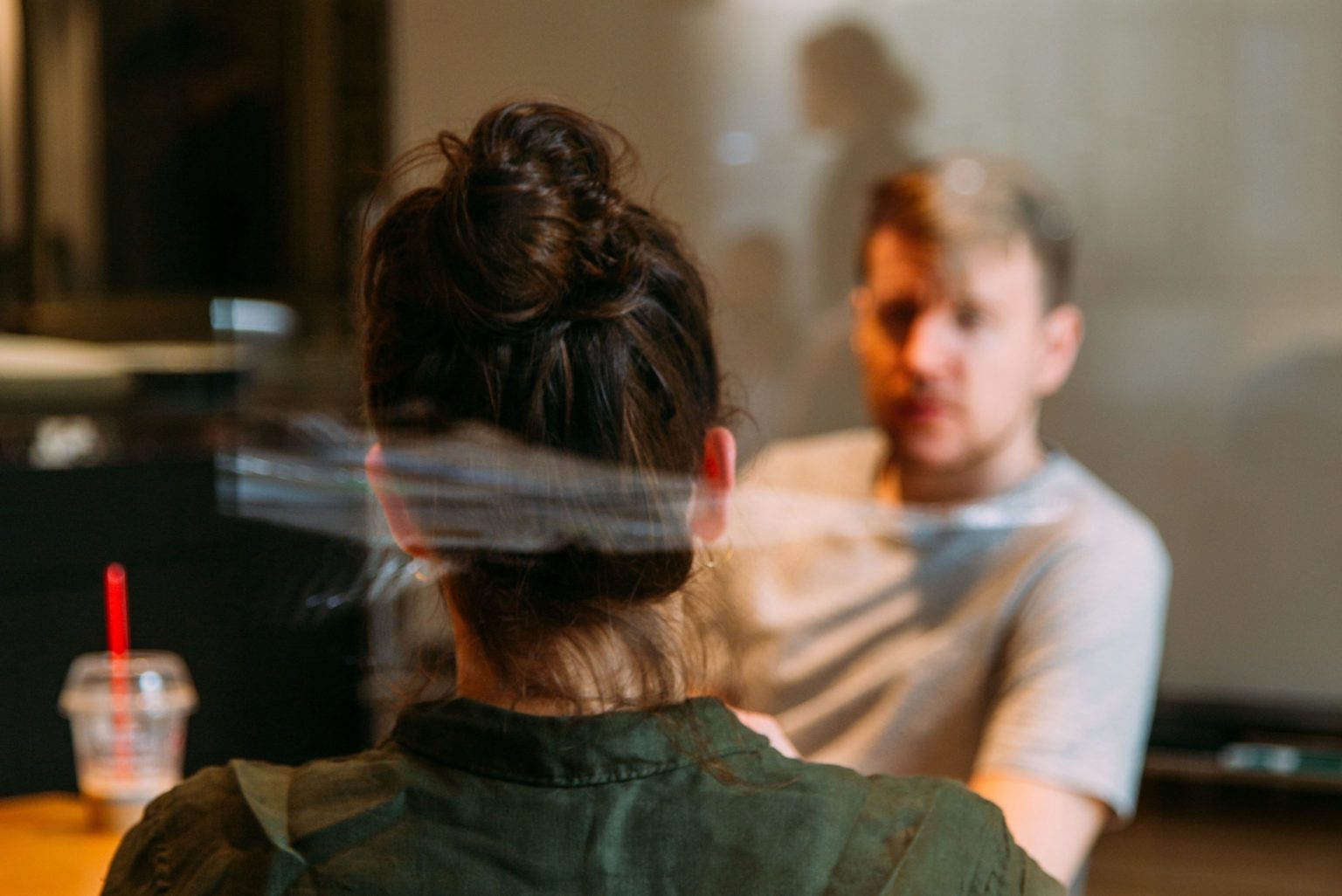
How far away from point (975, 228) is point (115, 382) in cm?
132

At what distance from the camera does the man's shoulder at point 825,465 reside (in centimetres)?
158

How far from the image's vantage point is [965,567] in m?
1.41

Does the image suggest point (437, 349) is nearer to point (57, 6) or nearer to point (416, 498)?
point (416, 498)

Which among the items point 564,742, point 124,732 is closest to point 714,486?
point 564,742

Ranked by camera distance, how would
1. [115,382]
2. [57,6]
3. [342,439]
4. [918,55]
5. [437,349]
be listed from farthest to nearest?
[57,6], [115,382], [918,55], [342,439], [437,349]

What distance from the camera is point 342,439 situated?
4.19 feet

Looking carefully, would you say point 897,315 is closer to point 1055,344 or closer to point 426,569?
point 1055,344

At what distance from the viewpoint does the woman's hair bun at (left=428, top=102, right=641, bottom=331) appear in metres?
0.68

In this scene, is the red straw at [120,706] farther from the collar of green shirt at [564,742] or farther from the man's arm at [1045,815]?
the man's arm at [1045,815]

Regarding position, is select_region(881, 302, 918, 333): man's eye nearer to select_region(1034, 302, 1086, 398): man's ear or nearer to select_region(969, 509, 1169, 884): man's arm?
select_region(1034, 302, 1086, 398): man's ear

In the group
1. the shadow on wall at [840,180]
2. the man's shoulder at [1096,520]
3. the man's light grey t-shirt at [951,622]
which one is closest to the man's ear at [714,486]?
the man's light grey t-shirt at [951,622]

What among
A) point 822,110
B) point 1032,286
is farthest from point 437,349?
point 822,110

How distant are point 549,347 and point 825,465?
0.97m

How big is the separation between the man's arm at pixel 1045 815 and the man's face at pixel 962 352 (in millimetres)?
370
